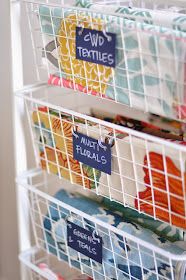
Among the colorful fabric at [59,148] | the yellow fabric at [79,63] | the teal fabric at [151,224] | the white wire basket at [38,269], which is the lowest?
the white wire basket at [38,269]

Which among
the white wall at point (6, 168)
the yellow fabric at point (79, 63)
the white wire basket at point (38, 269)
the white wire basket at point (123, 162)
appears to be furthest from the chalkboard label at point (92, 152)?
the white wall at point (6, 168)

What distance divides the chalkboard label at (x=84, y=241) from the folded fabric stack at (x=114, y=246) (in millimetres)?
12

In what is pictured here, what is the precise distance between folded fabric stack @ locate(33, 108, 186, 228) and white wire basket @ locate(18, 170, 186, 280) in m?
0.07

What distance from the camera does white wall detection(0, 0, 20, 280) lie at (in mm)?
1578

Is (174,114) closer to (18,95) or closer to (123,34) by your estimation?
(123,34)

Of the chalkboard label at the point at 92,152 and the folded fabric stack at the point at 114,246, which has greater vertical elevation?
the chalkboard label at the point at 92,152

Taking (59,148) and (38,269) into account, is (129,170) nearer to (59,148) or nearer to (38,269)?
(59,148)

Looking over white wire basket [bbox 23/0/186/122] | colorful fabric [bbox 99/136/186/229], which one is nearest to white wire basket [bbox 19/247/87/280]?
colorful fabric [bbox 99/136/186/229]

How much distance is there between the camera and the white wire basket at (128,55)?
2.91 ft

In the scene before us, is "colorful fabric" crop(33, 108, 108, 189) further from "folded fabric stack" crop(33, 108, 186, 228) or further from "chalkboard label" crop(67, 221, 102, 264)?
"chalkboard label" crop(67, 221, 102, 264)

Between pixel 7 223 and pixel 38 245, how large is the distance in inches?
18.1

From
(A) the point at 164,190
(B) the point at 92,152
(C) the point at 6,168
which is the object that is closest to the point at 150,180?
(A) the point at 164,190

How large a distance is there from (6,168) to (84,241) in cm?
63

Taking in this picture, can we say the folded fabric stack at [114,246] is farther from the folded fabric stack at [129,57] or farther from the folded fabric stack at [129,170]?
the folded fabric stack at [129,57]
